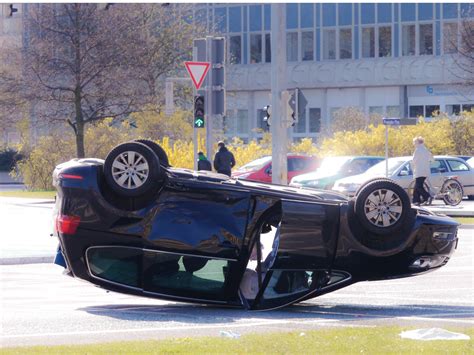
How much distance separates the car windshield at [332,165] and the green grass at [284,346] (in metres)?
24.9

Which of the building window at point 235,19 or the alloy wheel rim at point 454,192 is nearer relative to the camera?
the alloy wheel rim at point 454,192

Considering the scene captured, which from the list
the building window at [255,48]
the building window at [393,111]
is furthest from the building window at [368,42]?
the building window at [255,48]

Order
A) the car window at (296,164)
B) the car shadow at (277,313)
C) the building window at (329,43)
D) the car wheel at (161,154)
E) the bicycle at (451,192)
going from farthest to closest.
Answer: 1. the building window at (329,43)
2. the car window at (296,164)
3. the bicycle at (451,192)
4. the car wheel at (161,154)
5. the car shadow at (277,313)

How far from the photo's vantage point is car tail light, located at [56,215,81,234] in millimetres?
10508

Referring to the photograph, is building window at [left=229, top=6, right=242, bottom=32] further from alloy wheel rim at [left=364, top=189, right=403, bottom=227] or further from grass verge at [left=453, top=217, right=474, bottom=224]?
alloy wheel rim at [left=364, top=189, right=403, bottom=227]

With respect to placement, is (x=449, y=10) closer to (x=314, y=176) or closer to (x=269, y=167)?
(x=269, y=167)

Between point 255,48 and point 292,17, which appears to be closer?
point 292,17

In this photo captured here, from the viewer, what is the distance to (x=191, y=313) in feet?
34.9

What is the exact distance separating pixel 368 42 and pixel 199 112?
4155cm

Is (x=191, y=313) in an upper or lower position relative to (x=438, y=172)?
lower

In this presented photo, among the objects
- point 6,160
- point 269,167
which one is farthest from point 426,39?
point 269,167

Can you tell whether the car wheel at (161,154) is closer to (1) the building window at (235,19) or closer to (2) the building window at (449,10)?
(2) the building window at (449,10)

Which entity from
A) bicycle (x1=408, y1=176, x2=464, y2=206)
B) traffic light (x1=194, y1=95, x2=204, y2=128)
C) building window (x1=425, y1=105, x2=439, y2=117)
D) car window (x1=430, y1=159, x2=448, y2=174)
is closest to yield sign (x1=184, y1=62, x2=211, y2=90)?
traffic light (x1=194, y1=95, x2=204, y2=128)

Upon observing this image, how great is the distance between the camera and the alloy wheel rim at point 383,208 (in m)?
10.5
